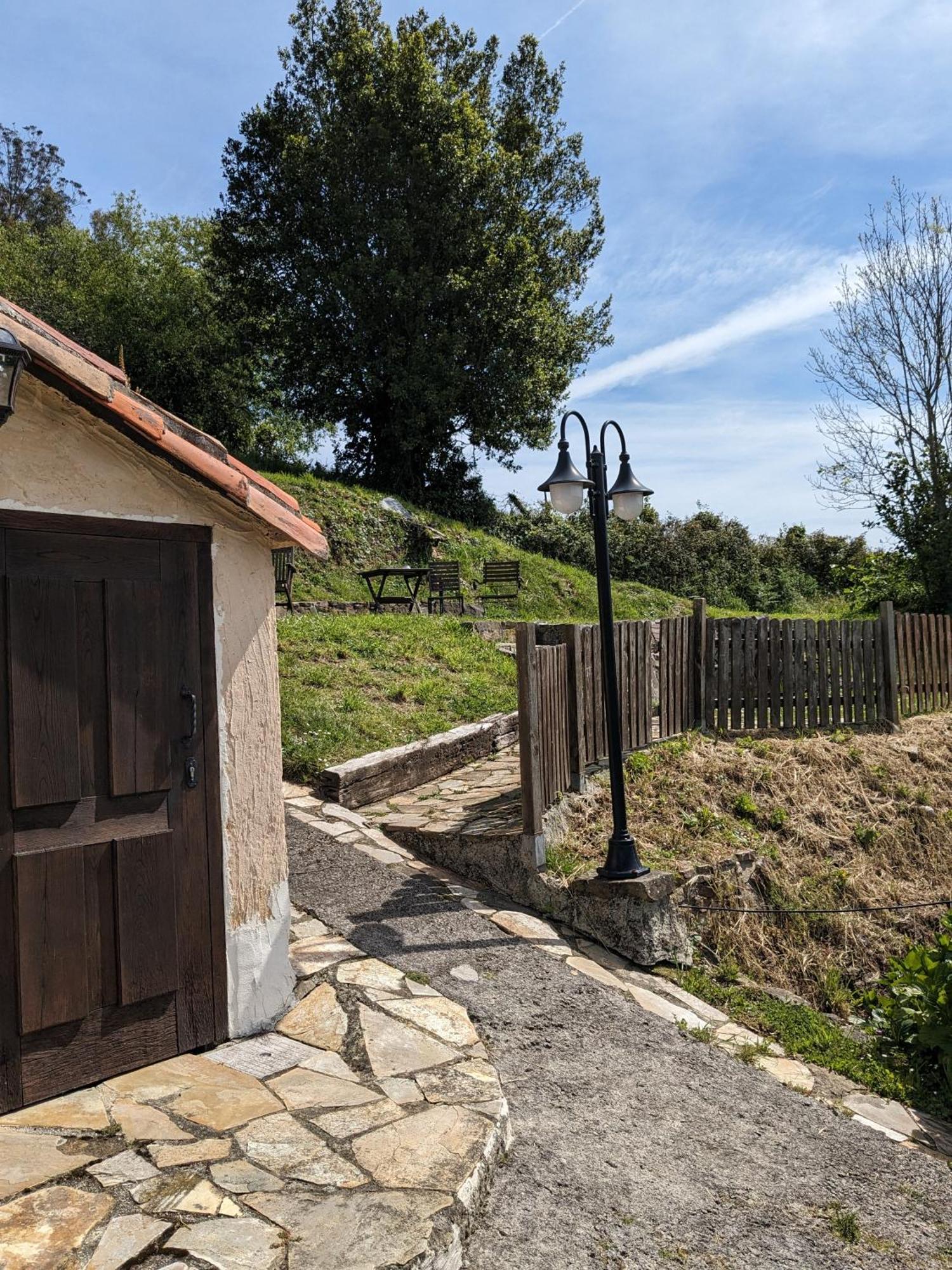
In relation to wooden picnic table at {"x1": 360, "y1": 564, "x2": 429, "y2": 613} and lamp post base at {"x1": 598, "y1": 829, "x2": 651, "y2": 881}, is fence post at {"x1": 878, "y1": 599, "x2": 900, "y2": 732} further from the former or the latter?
wooden picnic table at {"x1": 360, "y1": 564, "x2": 429, "y2": 613}

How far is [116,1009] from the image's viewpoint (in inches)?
143

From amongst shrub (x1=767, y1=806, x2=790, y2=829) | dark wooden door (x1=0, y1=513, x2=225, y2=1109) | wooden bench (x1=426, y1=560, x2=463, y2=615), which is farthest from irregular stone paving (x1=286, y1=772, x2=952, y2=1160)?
wooden bench (x1=426, y1=560, x2=463, y2=615)

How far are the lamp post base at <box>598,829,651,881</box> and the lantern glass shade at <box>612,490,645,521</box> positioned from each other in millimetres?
2486

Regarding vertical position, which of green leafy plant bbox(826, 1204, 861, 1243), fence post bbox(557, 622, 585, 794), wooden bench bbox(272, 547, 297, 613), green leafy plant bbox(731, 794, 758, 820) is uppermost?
wooden bench bbox(272, 547, 297, 613)

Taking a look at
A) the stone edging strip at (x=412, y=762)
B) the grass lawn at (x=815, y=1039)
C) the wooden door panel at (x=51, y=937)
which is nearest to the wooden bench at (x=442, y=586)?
the stone edging strip at (x=412, y=762)

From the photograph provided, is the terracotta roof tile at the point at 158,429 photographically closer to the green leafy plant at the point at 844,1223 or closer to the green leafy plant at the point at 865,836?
the green leafy plant at the point at 844,1223

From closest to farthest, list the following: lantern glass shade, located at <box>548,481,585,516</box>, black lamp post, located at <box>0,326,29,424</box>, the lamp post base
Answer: black lamp post, located at <box>0,326,29,424</box>
the lamp post base
lantern glass shade, located at <box>548,481,585,516</box>

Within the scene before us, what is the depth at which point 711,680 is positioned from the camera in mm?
9148

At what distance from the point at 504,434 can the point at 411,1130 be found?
26.6 m

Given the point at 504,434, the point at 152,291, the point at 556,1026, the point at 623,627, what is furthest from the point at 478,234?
the point at 556,1026

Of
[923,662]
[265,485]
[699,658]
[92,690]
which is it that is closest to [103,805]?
[92,690]

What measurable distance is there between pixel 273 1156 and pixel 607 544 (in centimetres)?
426

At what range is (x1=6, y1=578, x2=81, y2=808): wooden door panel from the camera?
338 cm

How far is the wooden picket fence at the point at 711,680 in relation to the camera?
6465 mm
